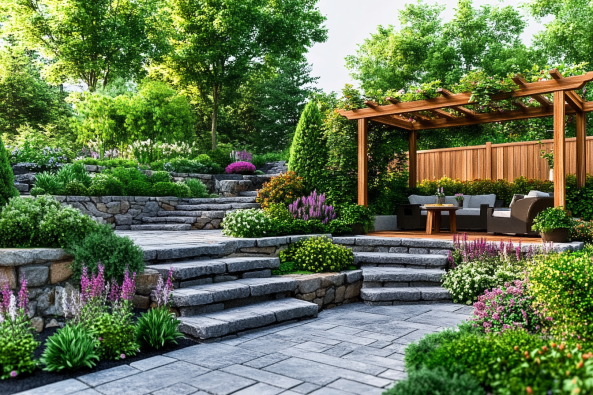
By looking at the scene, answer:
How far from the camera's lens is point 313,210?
7812mm

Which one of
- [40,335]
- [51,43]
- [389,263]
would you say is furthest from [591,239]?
[51,43]

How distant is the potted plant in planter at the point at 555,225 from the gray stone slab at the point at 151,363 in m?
5.46

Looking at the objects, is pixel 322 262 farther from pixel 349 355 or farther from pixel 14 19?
pixel 14 19

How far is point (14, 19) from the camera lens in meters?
16.2

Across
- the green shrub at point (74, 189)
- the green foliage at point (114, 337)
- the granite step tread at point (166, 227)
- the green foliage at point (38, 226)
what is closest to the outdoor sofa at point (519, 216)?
the granite step tread at point (166, 227)

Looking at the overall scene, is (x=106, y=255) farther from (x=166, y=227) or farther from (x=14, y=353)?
(x=166, y=227)

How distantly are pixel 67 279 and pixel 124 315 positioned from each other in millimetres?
956

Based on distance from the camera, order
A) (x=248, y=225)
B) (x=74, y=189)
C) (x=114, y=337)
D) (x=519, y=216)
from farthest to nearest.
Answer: (x=74, y=189), (x=519, y=216), (x=248, y=225), (x=114, y=337)

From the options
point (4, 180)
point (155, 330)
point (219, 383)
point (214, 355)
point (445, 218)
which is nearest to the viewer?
point (219, 383)

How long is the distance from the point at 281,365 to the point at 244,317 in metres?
1.02

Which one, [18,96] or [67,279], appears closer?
[67,279]

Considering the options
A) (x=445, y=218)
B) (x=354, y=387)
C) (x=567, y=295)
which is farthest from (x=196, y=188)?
(x=567, y=295)

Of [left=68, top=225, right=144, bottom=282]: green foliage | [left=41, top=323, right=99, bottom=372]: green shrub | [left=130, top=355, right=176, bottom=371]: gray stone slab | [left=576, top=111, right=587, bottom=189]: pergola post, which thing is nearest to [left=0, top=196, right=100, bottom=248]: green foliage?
[left=68, top=225, right=144, bottom=282]: green foliage

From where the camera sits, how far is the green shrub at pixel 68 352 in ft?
9.98
